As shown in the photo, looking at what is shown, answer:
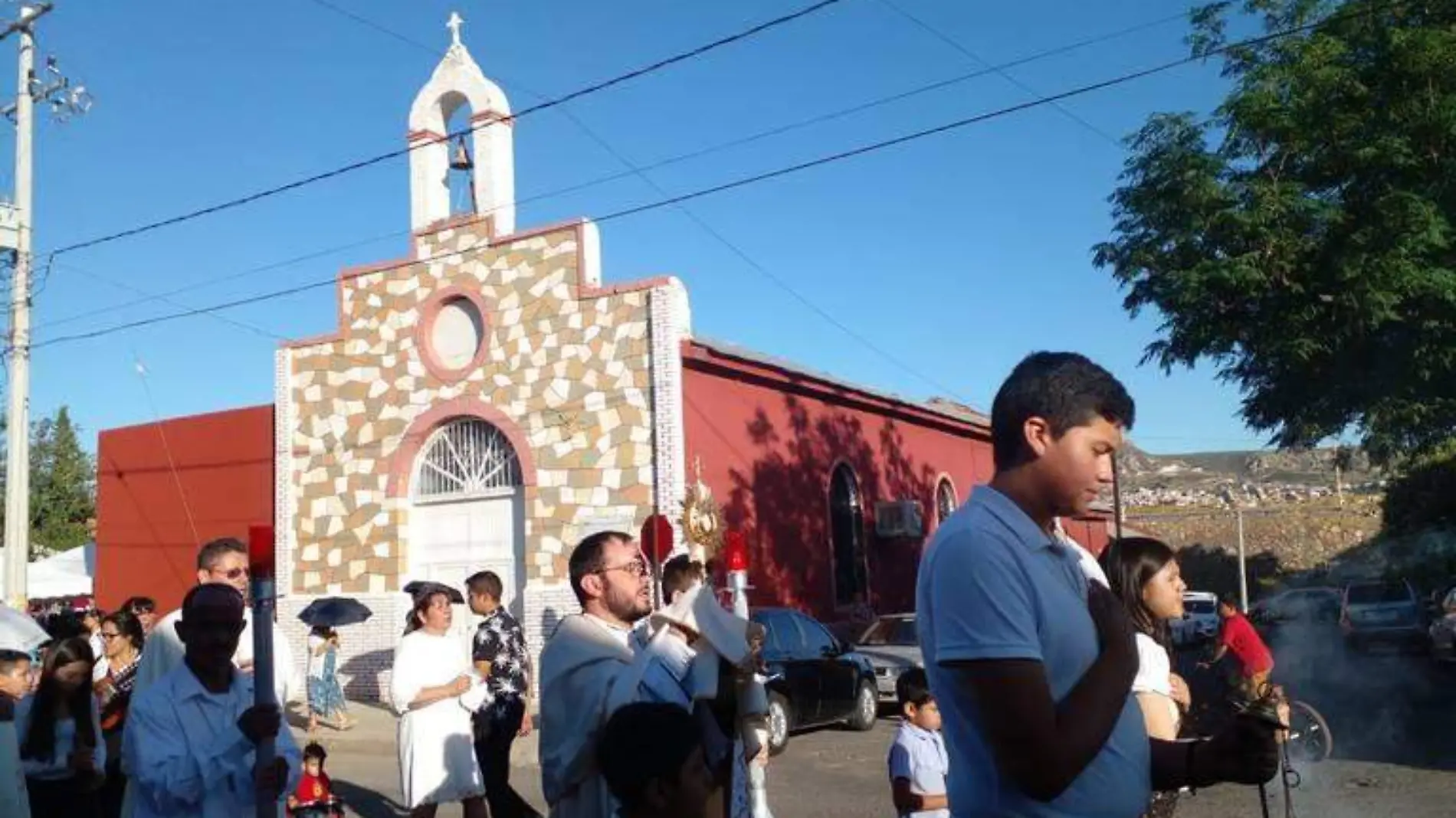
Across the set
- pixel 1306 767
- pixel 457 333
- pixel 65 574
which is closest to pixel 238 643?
pixel 1306 767

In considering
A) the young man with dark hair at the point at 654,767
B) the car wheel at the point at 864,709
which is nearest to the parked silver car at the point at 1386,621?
the car wheel at the point at 864,709

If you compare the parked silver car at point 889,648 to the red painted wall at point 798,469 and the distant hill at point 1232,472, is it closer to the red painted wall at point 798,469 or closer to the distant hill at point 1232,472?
the red painted wall at point 798,469

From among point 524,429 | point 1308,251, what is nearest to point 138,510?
point 524,429

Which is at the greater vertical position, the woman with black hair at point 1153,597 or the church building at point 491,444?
the church building at point 491,444

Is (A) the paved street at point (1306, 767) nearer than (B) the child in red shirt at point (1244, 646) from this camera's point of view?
No

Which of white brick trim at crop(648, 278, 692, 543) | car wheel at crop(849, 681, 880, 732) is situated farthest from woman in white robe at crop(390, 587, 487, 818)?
white brick trim at crop(648, 278, 692, 543)

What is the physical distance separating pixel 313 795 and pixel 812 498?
12.4m

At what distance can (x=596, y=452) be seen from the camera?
722 inches

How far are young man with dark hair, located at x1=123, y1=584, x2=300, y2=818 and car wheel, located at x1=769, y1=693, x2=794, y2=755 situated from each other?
954cm

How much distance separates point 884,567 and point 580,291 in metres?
7.71

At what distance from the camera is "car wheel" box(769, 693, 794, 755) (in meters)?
13.6

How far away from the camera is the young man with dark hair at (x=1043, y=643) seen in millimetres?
2223

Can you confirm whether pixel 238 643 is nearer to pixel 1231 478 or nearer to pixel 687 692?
pixel 687 692

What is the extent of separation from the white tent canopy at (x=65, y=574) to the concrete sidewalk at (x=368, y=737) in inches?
288
